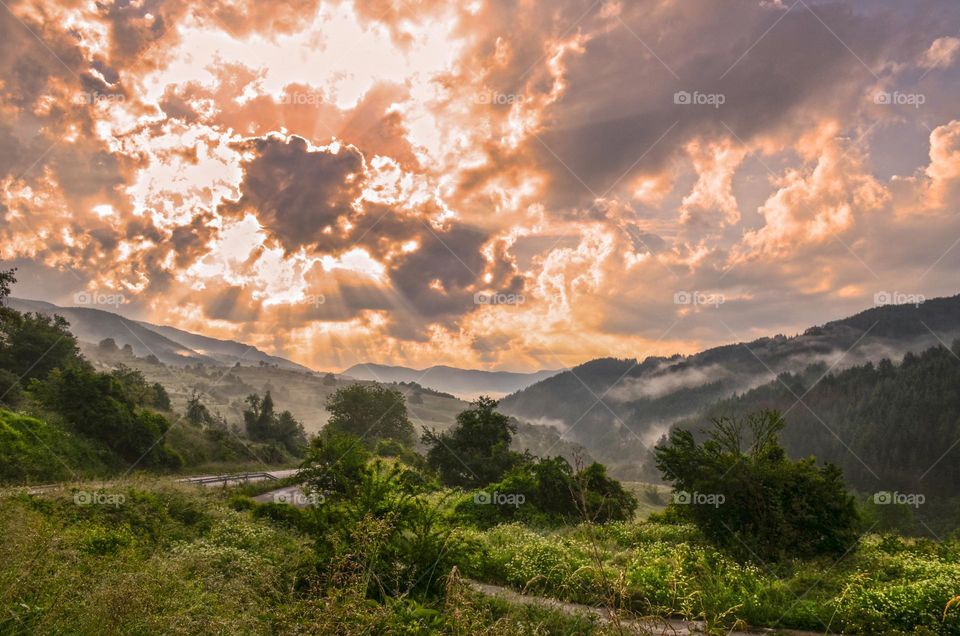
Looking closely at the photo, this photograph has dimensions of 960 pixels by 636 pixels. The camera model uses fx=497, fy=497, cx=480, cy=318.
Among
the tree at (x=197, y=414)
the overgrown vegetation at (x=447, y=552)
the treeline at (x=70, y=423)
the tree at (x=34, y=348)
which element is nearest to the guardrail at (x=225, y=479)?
the overgrown vegetation at (x=447, y=552)

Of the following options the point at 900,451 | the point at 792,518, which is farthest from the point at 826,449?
the point at 792,518

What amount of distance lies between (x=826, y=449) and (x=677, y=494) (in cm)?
17256

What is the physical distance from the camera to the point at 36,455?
73.5 ft

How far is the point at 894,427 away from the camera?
131500 millimetres

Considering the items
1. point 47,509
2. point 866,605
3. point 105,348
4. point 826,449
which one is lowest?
point 826,449

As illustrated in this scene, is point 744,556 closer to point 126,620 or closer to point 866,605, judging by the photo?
point 866,605

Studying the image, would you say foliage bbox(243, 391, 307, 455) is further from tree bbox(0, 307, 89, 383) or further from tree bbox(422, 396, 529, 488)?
tree bbox(422, 396, 529, 488)

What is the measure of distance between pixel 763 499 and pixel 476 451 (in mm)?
20764

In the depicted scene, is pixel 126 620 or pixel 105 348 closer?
pixel 126 620

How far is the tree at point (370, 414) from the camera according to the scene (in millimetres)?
55125

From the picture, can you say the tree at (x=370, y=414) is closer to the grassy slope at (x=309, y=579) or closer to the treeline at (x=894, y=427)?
the grassy slope at (x=309, y=579)

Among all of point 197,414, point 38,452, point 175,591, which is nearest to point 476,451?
point 38,452

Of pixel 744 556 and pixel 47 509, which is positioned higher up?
pixel 47 509

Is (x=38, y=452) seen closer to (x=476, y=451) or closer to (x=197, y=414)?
(x=476, y=451)
